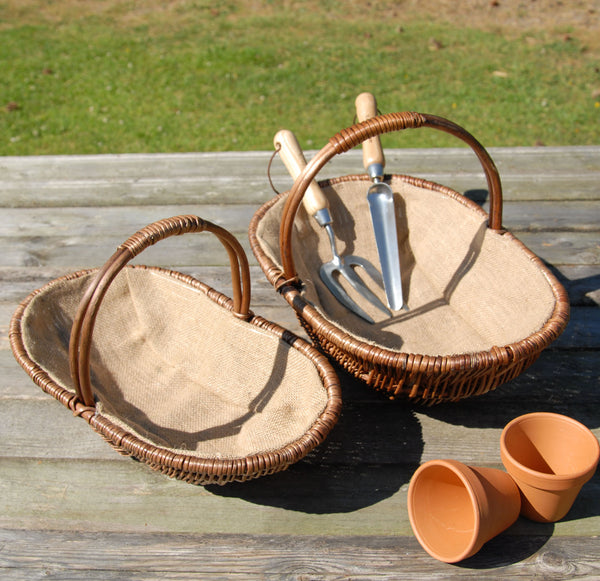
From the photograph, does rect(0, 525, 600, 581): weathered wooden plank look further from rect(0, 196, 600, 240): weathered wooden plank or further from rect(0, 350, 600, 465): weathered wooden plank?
rect(0, 196, 600, 240): weathered wooden plank

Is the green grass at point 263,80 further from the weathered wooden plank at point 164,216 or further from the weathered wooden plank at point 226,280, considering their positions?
the weathered wooden plank at point 226,280

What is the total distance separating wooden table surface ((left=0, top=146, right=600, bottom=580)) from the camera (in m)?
1.03

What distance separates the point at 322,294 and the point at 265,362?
30 cm

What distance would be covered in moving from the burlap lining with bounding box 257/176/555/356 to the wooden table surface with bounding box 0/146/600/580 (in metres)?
0.14

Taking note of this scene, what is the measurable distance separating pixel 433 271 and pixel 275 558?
0.88m

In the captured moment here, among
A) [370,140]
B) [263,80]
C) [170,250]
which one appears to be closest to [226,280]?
[170,250]

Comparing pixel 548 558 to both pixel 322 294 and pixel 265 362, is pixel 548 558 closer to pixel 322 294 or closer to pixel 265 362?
pixel 265 362

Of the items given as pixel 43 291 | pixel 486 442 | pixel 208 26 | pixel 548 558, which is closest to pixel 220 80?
pixel 208 26

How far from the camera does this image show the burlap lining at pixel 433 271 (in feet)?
4.65

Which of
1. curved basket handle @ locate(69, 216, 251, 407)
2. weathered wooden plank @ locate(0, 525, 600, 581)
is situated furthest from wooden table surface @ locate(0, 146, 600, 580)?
curved basket handle @ locate(69, 216, 251, 407)

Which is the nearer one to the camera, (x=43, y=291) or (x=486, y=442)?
(x=486, y=442)

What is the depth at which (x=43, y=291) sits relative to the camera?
4.49 feet

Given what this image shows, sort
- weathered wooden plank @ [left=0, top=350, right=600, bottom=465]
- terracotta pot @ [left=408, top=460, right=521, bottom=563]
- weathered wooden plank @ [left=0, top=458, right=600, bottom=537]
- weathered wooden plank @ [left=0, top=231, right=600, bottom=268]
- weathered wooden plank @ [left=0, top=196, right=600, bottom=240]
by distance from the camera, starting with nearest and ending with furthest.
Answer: terracotta pot @ [left=408, top=460, right=521, bottom=563]
weathered wooden plank @ [left=0, top=458, right=600, bottom=537]
weathered wooden plank @ [left=0, top=350, right=600, bottom=465]
weathered wooden plank @ [left=0, top=231, right=600, bottom=268]
weathered wooden plank @ [left=0, top=196, right=600, bottom=240]

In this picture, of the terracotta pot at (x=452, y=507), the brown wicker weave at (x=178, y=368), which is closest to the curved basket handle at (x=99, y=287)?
the brown wicker weave at (x=178, y=368)
